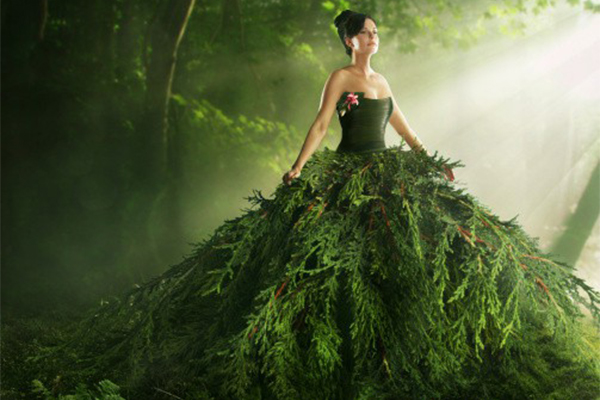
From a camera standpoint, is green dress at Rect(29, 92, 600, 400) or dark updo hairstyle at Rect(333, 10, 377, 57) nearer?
green dress at Rect(29, 92, 600, 400)

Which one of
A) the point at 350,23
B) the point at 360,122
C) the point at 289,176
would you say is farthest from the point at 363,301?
the point at 350,23

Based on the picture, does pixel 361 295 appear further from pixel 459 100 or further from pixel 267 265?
pixel 459 100

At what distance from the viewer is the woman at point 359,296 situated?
242 centimetres

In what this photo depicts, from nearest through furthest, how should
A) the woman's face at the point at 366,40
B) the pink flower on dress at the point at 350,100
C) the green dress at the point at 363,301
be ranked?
1. the green dress at the point at 363,301
2. the pink flower on dress at the point at 350,100
3. the woman's face at the point at 366,40

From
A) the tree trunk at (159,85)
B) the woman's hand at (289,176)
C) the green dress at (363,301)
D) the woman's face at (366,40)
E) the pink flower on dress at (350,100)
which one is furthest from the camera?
the tree trunk at (159,85)

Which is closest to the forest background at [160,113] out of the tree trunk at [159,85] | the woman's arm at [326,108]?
the tree trunk at [159,85]

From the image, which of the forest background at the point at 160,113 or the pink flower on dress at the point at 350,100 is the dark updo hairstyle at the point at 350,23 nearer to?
the pink flower on dress at the point at 350,100

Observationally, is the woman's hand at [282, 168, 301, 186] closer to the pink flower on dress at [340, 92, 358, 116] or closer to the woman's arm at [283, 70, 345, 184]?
the woman's arm at [283, 70, 345, 184]

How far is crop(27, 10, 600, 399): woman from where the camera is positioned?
2.42 m

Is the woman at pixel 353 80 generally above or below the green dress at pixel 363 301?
above

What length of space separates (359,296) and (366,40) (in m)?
1.68

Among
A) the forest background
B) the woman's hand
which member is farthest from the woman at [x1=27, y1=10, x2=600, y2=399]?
the forest background

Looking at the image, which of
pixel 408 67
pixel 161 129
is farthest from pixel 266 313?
pixel 408 67

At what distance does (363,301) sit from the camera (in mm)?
2381
